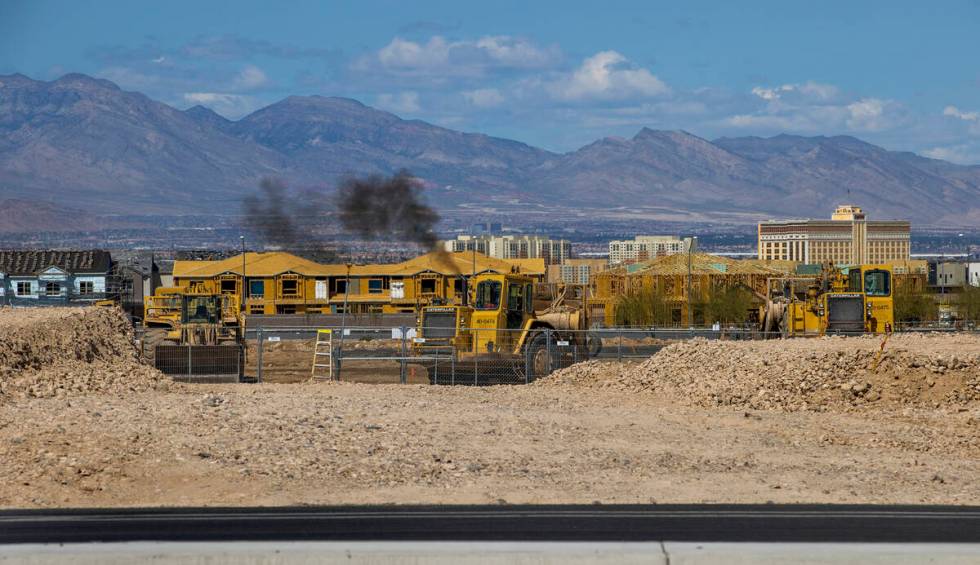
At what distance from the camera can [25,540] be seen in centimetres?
1437

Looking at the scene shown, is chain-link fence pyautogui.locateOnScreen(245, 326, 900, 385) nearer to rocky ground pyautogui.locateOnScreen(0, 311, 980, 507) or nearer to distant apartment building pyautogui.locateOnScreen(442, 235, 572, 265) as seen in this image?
rocky ground pyautogui.locateOnScreen(0, 311, 980, 507)

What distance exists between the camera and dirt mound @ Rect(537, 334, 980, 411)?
29.1m

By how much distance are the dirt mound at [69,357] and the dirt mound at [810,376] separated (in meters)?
11.1

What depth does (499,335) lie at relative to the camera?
127 ft

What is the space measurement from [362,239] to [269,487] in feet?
178

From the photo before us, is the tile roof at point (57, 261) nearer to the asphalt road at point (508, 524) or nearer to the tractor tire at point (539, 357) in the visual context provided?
the tractor tire at point (539, 357)

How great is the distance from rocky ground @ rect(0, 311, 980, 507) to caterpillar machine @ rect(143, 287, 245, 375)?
3.58 m

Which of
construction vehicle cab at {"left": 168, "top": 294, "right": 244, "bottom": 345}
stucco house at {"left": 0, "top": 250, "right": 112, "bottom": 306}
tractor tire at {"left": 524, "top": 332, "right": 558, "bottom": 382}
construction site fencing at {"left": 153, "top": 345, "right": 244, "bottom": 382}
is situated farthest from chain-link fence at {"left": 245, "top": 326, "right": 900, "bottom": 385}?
stucco house at {"left": 0, "top": 250, "right": 112, "bottom": 306}

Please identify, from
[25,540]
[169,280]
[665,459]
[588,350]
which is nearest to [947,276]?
[169,280]

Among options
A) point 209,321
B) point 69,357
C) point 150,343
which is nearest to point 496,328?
point 209,321

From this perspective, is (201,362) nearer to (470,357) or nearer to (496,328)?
(470,357)

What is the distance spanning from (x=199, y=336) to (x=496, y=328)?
10.4 m

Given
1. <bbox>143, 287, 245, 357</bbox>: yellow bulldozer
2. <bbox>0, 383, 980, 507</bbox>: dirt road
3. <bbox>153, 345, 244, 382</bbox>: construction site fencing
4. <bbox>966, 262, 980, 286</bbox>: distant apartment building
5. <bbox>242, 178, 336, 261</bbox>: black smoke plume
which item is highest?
<bbox>242, 178, 336, 261</bbox>: black smoke plume

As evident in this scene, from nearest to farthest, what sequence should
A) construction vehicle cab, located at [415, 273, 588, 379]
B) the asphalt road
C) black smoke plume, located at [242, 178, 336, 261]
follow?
the asphalt road < construction vehicle cab, located at [415, 273, 588, 379] < black smoke plume, located at [242, 178, 336, 261]
